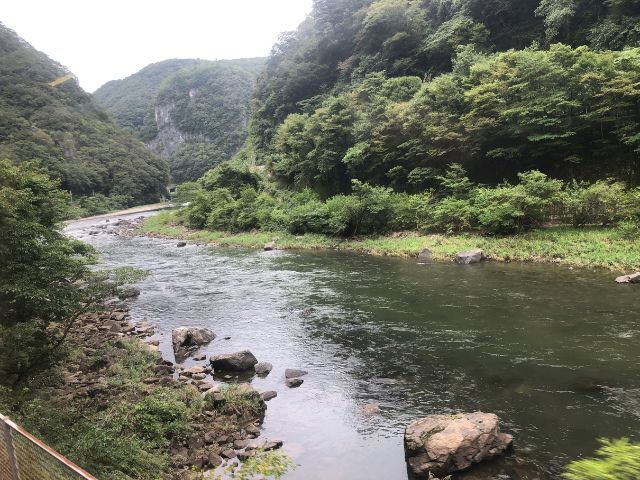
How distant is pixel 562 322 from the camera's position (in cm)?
1487

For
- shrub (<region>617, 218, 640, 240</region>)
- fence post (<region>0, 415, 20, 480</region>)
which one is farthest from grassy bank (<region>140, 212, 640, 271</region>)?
fence post (<region>0, 415, 20, 480</region>)

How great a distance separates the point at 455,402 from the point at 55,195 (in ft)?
43.1

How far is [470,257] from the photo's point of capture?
2462 centimetres

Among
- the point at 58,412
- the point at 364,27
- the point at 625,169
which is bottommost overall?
the point at 58,412

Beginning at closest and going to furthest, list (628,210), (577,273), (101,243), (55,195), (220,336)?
(55,195) → (220,336) → (577,273) → (628,210) → (101,243)

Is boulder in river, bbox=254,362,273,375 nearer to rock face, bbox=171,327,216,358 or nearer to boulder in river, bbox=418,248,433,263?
rock face, bbox=171,327,216,358

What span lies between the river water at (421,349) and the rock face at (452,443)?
0.95 ft

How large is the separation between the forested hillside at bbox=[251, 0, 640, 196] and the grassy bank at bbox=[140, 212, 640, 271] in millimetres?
6286

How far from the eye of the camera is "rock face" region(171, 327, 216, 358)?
15.2 meters

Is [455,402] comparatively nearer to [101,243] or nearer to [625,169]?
[625,169]

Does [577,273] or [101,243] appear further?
[101,243]

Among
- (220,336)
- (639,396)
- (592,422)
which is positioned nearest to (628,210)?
(639,396)

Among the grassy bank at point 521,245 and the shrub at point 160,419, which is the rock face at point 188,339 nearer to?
the shrub at point 160,419

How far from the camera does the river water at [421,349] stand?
9.03 metres
